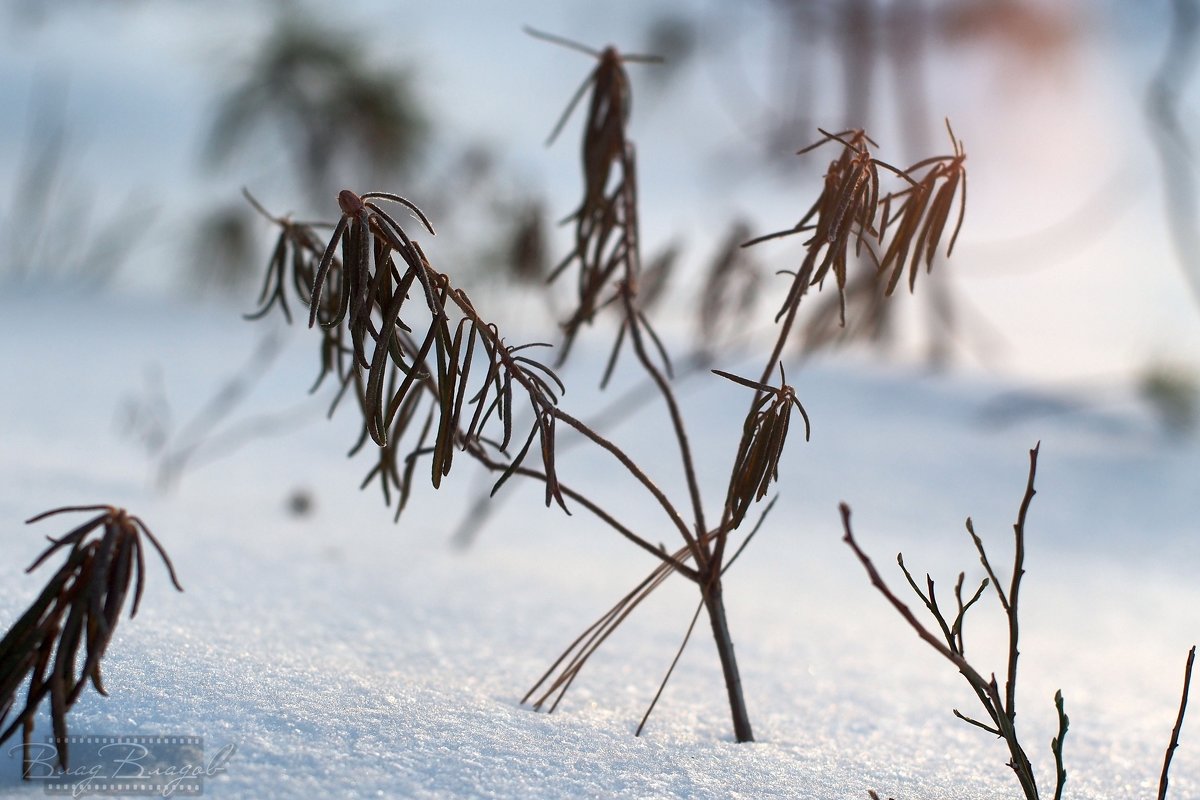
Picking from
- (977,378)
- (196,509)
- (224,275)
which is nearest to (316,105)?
(224,275)

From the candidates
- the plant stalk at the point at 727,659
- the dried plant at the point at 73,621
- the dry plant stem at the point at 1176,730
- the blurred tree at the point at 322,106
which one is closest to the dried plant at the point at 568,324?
the plant stalk at the point at 727,659

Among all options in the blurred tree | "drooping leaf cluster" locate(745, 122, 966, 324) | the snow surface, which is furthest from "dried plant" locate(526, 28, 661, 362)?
the blurred tree

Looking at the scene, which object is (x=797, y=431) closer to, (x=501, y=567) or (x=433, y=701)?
(x=501, y=567)

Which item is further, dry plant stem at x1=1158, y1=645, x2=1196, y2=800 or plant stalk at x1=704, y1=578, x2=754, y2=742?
plant stalk at x1=704, y1=578, x2=754, y2=742
